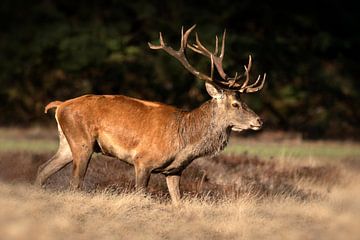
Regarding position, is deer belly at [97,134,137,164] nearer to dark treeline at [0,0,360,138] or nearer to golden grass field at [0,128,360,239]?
golden grass field at [0,128,360,239]

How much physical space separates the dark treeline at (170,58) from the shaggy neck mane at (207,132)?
1508 centimetres

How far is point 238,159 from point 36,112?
1331 cm

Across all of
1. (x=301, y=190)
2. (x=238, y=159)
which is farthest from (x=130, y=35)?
(x=301, y=190)

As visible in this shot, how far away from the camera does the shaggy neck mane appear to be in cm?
1249

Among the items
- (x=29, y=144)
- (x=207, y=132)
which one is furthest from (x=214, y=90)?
(x=29, y=144)

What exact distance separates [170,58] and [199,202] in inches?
655

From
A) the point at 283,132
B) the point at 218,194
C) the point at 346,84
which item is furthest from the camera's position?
the point at 346,84

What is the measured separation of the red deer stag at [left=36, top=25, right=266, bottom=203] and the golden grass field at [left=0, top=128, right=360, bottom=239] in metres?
0.51

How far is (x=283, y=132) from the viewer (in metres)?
28.3

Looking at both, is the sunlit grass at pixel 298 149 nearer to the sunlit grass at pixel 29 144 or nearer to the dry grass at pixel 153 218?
the sunlit grass at pixel 29 144

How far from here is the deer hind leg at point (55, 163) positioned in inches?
505

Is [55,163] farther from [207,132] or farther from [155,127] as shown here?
[207,132]

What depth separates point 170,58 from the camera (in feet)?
93.5

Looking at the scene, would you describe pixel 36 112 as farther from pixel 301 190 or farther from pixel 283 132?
pixel 301 190
